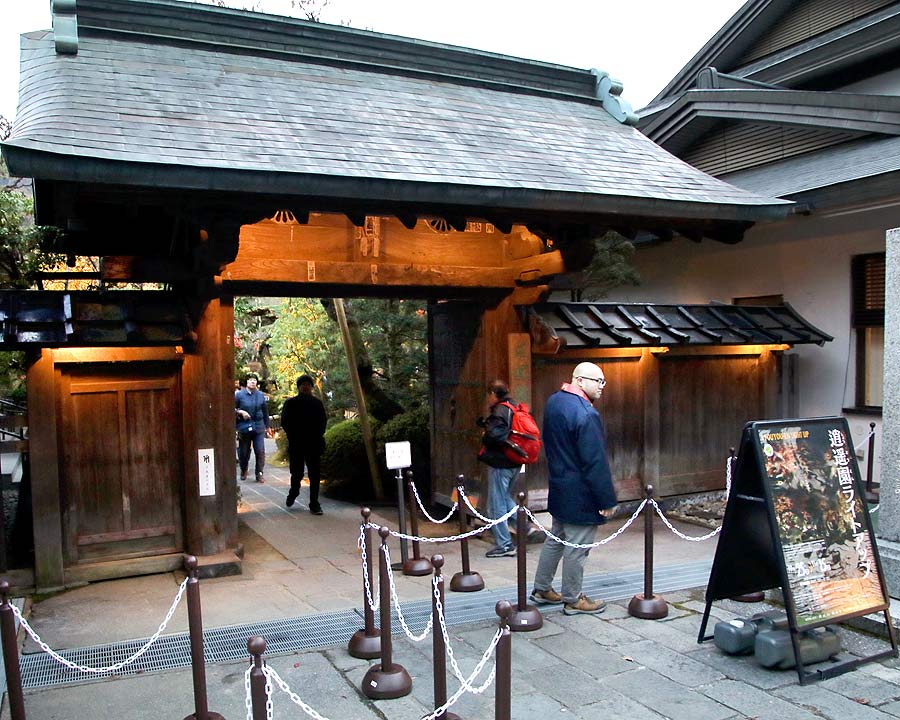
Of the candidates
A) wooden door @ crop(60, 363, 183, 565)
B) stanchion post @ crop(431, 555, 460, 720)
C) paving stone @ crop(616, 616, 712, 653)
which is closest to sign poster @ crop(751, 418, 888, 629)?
paving stone @ crop(616, 616, 712, 653)

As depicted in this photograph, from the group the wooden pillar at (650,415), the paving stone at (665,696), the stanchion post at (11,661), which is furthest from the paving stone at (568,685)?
the wooden pillar at (650,415)

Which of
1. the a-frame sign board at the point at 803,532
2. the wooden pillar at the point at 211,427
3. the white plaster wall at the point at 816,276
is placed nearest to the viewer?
the a-frame sign board at the point at 803,532

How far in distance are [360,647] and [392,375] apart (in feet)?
29.2

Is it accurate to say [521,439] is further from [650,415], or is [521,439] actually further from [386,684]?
[386,684]

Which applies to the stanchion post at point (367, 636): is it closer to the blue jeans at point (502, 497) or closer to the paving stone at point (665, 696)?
the paving stone at point (665, 696)

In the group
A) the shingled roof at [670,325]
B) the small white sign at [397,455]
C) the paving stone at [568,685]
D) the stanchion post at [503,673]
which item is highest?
the shingled roof at [670,325]

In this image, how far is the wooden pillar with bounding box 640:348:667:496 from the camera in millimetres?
9875

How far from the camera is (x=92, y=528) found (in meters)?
7.25

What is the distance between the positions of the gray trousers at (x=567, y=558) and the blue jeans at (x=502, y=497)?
182 cm

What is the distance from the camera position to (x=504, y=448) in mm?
7918

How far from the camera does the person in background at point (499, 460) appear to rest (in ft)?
25.9

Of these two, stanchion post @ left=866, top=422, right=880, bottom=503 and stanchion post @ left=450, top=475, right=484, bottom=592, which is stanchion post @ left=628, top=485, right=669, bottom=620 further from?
stanchion post @ left=866, top=422, right=880, bottom=503

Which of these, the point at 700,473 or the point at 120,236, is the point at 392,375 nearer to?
the point at 700,473

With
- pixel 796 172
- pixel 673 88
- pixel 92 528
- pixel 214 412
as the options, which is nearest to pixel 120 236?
pixel 214 412
